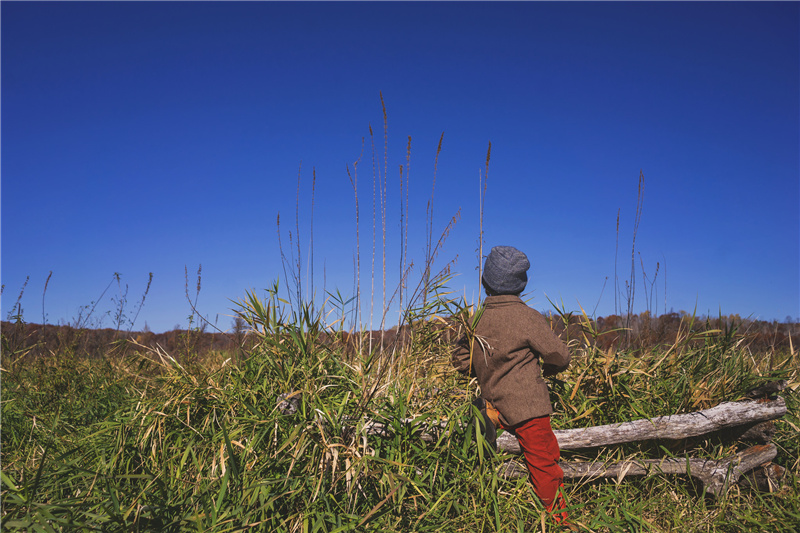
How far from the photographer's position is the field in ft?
7.19

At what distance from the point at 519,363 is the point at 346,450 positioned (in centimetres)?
122

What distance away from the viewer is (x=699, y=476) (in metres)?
2.84

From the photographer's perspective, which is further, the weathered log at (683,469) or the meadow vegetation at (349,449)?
the weathered log at (683,469)

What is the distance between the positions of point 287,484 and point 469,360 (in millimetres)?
1413

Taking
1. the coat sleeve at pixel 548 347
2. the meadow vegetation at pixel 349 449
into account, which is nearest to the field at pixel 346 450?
the meadow vegetation at pixel 349 449

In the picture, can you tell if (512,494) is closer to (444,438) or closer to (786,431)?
(444,438)

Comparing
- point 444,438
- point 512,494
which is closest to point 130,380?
point 444,438

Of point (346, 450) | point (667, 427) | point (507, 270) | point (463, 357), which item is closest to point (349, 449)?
point (346, 450)

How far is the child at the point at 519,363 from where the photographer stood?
263cm

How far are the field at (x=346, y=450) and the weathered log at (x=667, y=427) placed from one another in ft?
0.41

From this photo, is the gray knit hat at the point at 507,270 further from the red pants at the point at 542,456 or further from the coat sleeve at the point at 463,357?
the red pants at the point at 542,456

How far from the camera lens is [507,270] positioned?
2.94 m

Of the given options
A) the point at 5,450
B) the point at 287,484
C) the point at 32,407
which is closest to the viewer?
the point at 287,484

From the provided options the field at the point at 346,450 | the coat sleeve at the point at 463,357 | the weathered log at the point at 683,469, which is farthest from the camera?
the coat sleeve at the point at 463,357
